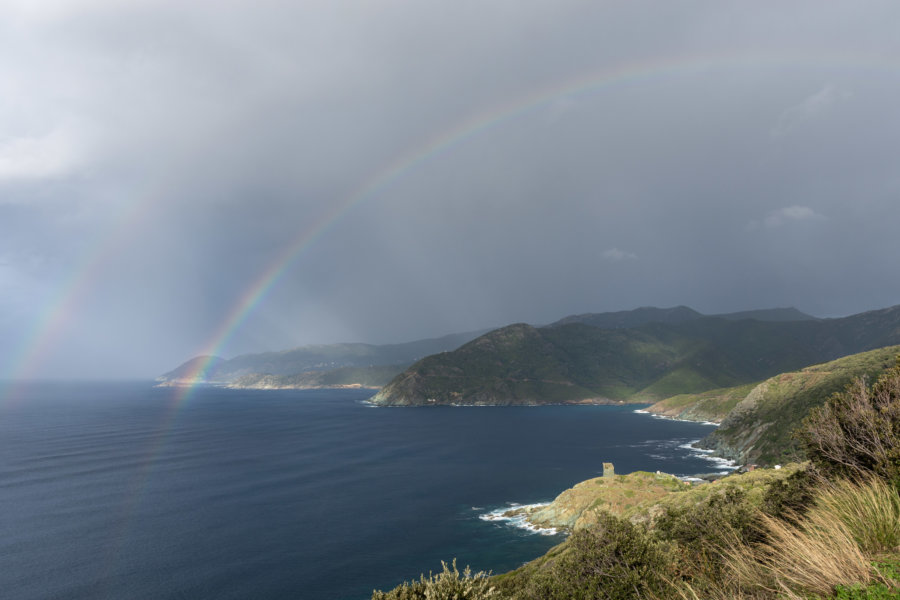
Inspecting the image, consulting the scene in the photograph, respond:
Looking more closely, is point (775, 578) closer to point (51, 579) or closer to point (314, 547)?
point (314, 547)

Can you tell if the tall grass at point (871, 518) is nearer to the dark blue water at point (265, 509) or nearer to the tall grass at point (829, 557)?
the tall grass at point (829, 557)

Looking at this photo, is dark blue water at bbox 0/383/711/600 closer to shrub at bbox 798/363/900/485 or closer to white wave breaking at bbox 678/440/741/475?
white wave breaking at bbox 678/440/741/475

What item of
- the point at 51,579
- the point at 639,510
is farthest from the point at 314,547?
the point at 639,510

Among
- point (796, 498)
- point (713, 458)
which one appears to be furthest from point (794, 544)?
point (713, 458)

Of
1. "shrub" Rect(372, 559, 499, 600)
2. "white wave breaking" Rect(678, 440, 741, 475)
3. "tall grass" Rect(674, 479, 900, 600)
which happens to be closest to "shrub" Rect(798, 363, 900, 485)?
"tall grass" Rect(674, 479, 900, 600)

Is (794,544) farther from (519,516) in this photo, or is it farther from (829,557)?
(519,516)

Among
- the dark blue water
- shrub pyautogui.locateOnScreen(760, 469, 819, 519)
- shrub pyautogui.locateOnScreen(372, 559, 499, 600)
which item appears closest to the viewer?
shrub pyautogui.locateOnScreen(372, 559, 499, 600)
